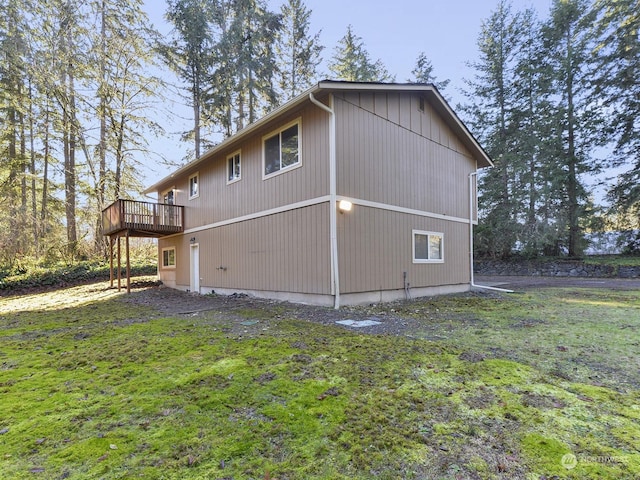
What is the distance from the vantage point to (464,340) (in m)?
4.47

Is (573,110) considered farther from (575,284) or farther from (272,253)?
(272,253)

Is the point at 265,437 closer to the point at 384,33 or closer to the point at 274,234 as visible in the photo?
the point at 274,234

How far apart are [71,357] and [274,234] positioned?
5276mm

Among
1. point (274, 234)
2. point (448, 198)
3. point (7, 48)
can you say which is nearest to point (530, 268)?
point (448, 198)

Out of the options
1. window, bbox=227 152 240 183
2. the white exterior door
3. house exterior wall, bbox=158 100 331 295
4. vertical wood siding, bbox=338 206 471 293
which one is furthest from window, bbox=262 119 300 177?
the white exterior door

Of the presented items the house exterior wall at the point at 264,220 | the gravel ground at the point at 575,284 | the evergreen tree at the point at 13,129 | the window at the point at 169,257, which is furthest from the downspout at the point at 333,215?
the evergreen tree at the point at 13,129

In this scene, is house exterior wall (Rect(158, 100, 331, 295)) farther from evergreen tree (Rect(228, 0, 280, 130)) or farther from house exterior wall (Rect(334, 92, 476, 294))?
evergreen tree (Rect(228, 0, 280, 130))

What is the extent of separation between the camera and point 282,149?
8.43m

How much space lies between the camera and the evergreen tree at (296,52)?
19.2 meters

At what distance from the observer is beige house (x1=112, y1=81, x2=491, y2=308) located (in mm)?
7242

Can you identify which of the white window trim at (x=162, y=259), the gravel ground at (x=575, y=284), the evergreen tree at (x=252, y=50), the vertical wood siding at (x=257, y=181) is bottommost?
the gravel ground at (x=575, y=284)

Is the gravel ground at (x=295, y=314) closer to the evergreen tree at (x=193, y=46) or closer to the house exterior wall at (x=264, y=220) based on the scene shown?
the house exterior wall at (x=264, y=220)

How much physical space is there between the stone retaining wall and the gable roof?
7.53 m

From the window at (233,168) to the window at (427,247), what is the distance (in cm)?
576
